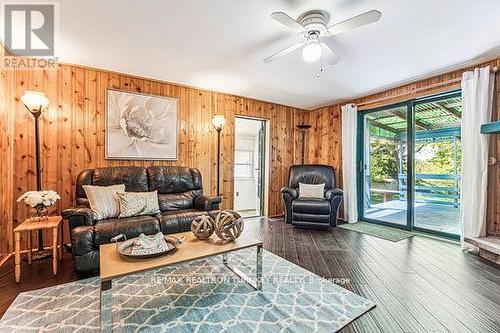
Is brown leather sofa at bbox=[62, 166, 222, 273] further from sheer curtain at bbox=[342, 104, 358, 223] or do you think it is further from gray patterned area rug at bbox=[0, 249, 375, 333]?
sheer curtain at bbox=[342, 104, 358, 223]

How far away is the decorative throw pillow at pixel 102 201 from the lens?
2.68 meters

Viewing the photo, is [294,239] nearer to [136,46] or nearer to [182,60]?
[182,60]

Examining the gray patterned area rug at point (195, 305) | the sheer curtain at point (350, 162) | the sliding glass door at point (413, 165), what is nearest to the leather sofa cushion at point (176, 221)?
the gray patterned area rug at point (195, 305)

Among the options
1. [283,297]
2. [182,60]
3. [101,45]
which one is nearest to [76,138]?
[101,45]

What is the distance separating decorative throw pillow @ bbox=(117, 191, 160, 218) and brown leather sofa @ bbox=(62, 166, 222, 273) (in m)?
0.11

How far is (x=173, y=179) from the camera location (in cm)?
358

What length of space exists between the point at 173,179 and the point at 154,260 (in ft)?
6.57

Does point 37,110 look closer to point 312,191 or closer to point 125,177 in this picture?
point 125,177

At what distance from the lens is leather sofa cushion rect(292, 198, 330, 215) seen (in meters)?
4.05

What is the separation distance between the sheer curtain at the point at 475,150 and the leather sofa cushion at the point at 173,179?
371 cm

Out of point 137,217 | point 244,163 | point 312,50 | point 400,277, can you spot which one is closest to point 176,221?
point 137,217

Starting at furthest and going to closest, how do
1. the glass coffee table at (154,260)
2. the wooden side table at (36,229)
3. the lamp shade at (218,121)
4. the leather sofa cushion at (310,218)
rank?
the lamp shade at (218,121)
the leather sofa cushion at (310,218)
the wooden side table at (36,229)
the glass coffee table at (154,260)

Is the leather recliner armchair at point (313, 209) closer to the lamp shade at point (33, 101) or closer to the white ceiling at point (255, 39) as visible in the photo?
the white ceiling at point (255, 39)

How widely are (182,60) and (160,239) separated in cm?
225
